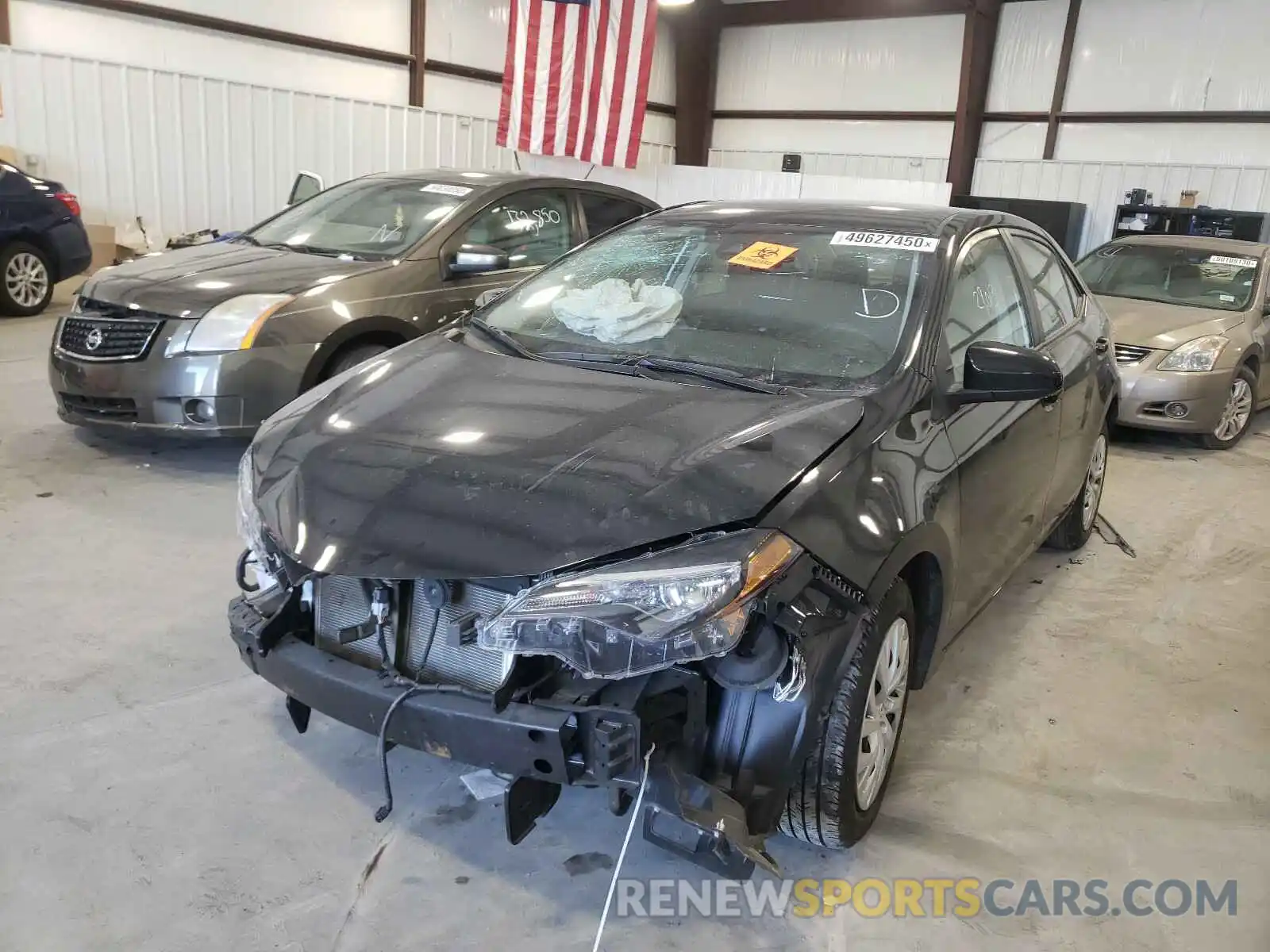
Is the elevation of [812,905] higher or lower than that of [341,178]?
lower

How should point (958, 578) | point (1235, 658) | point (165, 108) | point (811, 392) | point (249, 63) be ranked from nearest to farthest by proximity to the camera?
point (811, 392) → point (958, 578) → point (1235, 658) → point (165, 108) → point (249, 63)

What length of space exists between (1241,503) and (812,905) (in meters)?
4.01

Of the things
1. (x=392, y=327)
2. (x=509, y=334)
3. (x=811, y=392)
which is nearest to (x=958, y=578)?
(x=811, y=392)

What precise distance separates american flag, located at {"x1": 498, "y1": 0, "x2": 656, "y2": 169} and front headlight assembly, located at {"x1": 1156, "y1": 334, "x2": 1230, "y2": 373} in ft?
25.1

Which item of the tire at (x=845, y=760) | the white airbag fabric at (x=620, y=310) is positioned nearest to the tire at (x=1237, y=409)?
the white airbag fabric at (x=620, y=310)

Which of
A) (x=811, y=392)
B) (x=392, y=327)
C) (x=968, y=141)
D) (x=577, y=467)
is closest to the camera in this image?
(x=577, y=467)

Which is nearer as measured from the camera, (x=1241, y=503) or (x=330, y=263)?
(x=330, y=263)

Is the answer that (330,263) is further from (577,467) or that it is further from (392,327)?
(577,467)

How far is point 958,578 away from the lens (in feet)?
7.86

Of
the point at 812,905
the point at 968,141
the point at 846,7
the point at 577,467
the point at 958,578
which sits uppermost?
the point at 846,7

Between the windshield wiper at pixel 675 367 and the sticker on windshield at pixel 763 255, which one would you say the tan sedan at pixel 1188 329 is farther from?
the windshield wiper at pixel 675 367

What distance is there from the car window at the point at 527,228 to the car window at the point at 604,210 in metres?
0.15

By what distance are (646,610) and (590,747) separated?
250mm

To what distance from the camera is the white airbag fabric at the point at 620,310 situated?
8.50 feet
